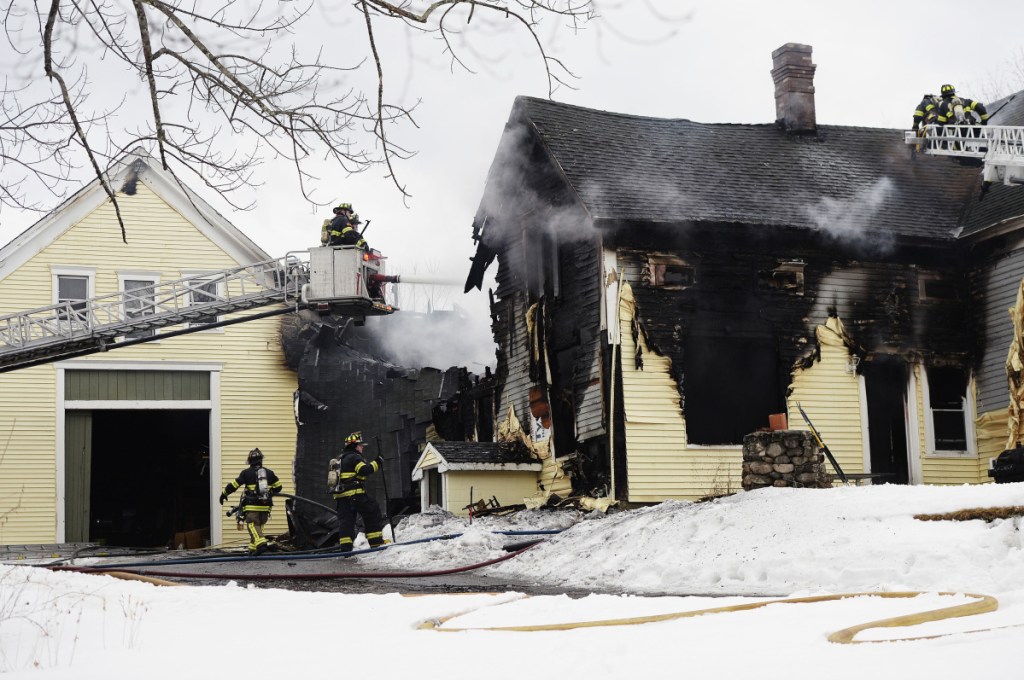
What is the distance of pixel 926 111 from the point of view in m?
21.2

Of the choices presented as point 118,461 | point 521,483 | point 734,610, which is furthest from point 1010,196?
point 118,461

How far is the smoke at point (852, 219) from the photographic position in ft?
65.8

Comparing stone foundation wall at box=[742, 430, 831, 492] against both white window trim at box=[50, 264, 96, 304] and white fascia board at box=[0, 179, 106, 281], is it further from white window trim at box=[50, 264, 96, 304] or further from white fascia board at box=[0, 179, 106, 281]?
white window trim at box=[50, 264, 96, 304]

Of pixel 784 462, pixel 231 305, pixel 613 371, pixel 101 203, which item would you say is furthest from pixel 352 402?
pixel 784 462

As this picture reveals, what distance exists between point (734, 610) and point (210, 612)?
3.53m

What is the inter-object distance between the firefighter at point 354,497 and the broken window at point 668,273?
495 centimetres

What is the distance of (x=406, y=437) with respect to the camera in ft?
80.8

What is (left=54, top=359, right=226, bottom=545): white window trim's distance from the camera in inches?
989

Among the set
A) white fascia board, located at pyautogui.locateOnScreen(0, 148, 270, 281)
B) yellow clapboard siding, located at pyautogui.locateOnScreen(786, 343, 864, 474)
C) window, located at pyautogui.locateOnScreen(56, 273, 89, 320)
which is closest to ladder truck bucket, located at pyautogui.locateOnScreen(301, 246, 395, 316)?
white fascia board, located at pyautogui.locateOnScreen(0, 148, 270, 281)

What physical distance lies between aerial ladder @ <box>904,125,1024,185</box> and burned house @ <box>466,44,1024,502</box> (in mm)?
693

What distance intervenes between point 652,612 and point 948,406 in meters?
14.3

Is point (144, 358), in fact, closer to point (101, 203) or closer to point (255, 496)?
point (101, 203)

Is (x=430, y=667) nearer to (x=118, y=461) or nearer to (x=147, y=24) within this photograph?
(x=147, y=24)

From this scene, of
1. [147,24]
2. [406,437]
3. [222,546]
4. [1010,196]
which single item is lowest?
[222,546]
